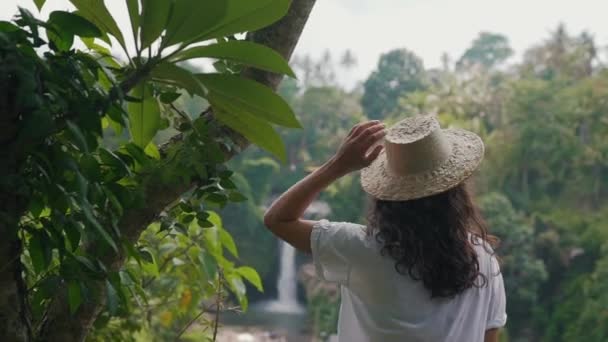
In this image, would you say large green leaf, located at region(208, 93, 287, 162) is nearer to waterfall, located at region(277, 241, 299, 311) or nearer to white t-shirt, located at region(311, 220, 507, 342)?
white t-shirt, located at region(311, 220, 507, 342)

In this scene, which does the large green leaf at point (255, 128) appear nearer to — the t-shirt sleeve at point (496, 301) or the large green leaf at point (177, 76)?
the large green leaf at point (177, 76)

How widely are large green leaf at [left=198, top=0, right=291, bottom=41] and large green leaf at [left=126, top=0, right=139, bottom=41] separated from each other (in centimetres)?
5

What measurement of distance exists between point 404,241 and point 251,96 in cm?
24

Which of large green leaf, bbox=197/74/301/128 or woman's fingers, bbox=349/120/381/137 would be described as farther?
woman's fingers, bbox=349/120/381/137

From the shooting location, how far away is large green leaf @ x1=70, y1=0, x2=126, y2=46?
552mm

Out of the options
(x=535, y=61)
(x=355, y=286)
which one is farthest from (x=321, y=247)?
(x=535, y=61)

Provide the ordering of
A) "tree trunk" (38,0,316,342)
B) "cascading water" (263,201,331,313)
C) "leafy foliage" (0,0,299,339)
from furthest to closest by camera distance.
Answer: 1. "cascading water" (263,201,331,313)
2. "tree trunk" (38,0,316,342)
3. "leafy foliage" (0,0,299,339)

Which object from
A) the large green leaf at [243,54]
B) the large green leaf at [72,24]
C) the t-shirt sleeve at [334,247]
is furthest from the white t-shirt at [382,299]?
the large green leaf at [72,24]

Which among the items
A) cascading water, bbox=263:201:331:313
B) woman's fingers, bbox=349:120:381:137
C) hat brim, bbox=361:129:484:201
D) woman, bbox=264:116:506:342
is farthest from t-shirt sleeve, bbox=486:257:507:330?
cascading water, bbox=263:201:331:313

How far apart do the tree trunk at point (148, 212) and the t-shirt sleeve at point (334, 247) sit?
0.13 metres

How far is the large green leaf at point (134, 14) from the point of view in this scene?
1.70 ft

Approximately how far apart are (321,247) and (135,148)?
0.22 m

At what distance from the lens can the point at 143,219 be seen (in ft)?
2.31

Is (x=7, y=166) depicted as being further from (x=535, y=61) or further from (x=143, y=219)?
(x=535, y=61)
